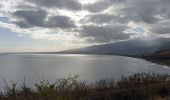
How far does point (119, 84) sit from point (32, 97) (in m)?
9.06

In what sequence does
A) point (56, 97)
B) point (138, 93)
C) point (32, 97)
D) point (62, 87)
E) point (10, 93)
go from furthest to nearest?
point (138, 93)
point (62, 87)
point (10, 93)
point (32, 97)
point (56, 97)

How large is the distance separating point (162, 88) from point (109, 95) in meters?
3.06

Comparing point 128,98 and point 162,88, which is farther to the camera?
point 162,88

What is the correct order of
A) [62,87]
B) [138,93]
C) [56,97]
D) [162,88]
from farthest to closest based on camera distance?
[162,88], [138,93], [62,87], [56,97]

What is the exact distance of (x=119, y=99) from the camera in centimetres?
1170

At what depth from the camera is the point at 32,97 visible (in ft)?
28.9

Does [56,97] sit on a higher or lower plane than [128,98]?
higher

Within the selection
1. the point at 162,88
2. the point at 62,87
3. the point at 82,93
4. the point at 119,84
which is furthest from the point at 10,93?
the point at 119,84

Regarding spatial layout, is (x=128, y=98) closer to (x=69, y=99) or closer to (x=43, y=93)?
(x=69, y=99)

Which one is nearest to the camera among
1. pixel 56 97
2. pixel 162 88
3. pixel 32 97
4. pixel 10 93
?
pixel 56 97

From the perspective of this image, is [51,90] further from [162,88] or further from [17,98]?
[162,88]

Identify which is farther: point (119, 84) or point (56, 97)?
point (119, 84)

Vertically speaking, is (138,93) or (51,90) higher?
(51,90)

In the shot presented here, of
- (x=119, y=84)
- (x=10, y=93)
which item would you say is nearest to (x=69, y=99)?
(x=10, y=93)
